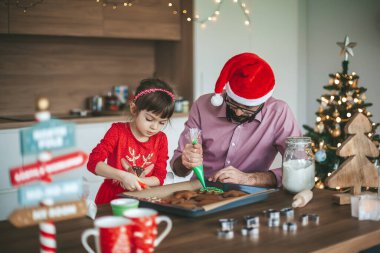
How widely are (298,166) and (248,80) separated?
45 centimetres

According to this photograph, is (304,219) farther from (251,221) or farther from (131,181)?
(131,181)

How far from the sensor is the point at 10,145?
11.6 feet

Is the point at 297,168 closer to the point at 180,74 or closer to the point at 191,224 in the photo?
the point at 191,224

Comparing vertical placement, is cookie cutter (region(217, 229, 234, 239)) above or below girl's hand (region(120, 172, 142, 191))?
below

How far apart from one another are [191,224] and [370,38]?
3838 mm

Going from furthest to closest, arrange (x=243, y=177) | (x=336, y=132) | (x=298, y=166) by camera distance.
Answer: (x=336, y=132) < (x=243, y=177) < (x=298, y=166)

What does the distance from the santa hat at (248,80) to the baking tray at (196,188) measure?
42cm

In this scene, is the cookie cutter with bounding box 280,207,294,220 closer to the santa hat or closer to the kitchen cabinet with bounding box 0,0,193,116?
the santa hat

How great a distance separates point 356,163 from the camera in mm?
1869

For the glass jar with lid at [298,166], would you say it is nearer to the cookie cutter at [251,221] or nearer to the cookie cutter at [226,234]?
the cookie cutter at [251,221]

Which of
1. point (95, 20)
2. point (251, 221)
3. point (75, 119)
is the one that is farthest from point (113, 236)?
point (95, 20)

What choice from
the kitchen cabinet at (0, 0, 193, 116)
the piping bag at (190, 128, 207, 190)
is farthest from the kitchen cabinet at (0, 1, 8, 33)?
the piping bag at (190, 128, 207, 190)

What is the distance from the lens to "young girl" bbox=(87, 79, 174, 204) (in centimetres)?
224

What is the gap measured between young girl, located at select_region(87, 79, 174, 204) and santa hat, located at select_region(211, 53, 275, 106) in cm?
27
